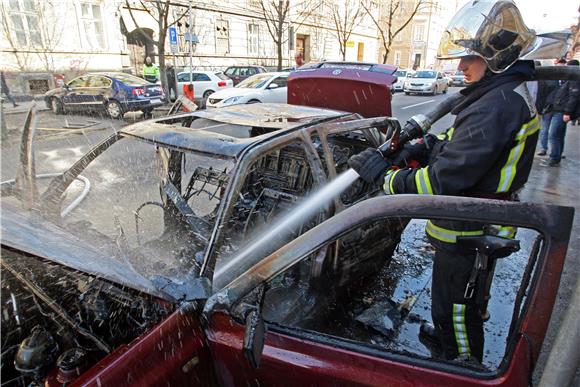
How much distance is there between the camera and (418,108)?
16.0 meters

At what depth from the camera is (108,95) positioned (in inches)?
443

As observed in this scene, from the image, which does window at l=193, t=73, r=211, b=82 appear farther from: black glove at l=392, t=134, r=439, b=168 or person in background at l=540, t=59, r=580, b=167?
black glove at l=392, t=134, r=439, b=168

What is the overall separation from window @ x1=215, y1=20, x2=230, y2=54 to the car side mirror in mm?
25106

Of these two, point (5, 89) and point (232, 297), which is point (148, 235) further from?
point (5, 89)

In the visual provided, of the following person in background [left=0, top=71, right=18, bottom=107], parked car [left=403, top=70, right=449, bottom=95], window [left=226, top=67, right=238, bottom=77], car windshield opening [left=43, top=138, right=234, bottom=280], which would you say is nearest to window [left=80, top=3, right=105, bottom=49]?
person in background [left=0, top=71, right=18, bottom=107]

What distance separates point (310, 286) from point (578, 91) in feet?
19.0

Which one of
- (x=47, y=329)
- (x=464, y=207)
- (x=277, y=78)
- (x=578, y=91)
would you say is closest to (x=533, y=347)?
(x=464, y=207)

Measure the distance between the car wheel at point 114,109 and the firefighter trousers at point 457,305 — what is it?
11109 mm

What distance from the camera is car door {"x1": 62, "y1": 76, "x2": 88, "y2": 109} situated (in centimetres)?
1172

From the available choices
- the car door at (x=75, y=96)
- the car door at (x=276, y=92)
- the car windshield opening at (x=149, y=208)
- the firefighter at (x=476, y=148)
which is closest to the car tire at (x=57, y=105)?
the car door at (x=75, y=96)

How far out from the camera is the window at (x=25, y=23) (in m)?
15.5

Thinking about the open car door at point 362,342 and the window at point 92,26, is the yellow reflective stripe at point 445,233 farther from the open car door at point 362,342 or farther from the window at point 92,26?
the window at point 92,26

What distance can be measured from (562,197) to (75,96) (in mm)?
12454

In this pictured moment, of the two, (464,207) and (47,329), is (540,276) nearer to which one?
(464,207)
